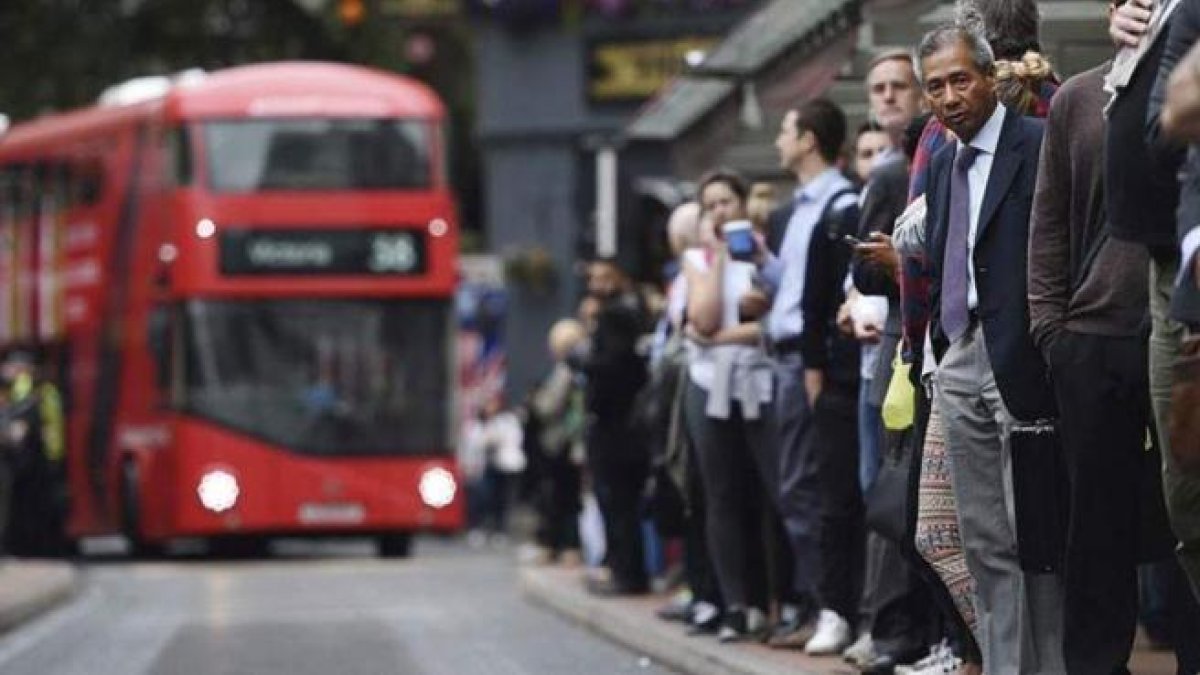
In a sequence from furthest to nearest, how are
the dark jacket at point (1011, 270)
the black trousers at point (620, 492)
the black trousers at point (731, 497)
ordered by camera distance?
the black trousers at point (620, 492), the black trousers at point (731, 497), the dark jacket at point (1011, 270)

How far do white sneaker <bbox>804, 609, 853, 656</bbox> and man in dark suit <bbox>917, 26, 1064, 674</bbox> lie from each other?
3.16 m

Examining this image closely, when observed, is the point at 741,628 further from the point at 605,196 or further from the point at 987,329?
the point at 605,196

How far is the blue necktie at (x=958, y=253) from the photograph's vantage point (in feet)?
32.5

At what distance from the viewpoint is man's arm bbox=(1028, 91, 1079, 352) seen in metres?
9.12

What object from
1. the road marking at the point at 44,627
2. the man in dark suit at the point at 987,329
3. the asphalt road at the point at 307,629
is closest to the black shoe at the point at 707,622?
the asphalt road at the point at 307,629

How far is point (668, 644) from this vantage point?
14.6 metres

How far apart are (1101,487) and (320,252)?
21.2m

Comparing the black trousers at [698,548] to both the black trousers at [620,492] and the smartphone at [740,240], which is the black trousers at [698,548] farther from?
the black trousers at [620,492]

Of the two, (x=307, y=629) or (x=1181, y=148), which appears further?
(x=307, y=629)

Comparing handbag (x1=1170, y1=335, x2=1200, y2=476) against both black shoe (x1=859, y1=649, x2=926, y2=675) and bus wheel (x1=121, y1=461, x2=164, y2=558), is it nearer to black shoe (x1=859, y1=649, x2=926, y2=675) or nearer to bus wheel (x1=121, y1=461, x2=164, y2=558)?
black shoe (x1=859, y1=649, x2=926, y2=675)

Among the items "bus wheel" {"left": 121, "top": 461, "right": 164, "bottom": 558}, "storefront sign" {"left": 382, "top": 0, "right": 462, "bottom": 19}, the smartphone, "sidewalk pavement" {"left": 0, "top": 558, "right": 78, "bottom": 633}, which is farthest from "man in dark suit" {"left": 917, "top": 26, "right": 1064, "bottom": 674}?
"storefront sign" {"left": 382, "top": 0, "right": 462, "bottom": 19}

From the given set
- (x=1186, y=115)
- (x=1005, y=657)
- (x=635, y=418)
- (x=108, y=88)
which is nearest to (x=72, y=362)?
(x=108, y=88)

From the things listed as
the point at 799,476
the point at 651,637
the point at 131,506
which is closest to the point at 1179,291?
the point at 799,476

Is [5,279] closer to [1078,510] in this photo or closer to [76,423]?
[76,423]
